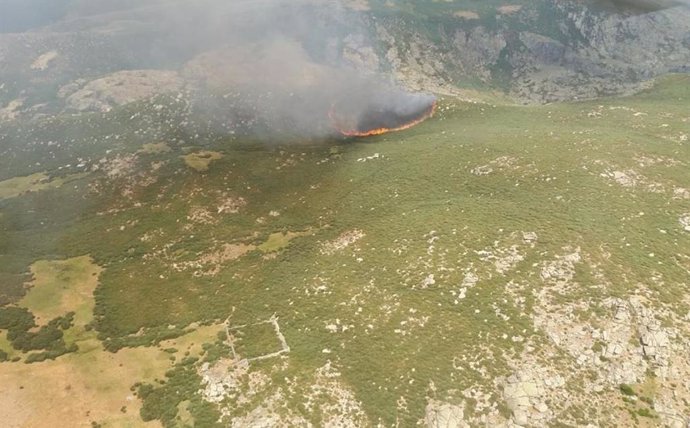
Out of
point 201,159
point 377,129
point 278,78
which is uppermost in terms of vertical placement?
point 278,78

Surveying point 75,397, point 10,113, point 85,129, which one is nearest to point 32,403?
point 75,397

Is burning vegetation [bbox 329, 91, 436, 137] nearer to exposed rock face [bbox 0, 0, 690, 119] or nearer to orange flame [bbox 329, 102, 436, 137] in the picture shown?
orange flame [bbox 329, 102, 436, 137]

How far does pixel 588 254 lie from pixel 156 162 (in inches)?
3378

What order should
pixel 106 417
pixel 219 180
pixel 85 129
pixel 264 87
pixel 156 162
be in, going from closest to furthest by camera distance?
1. pixel 106 417
2. pixel 219 180
3. pixel 156 162
4. pixel 85 129
5. pixel 264 87

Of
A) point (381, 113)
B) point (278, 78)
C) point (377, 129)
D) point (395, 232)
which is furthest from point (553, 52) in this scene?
point (395, 232)

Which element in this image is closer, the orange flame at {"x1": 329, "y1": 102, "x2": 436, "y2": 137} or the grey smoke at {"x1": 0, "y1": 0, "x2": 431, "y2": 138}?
the orange flame at {"x1": 329, "y1": 102, "x2": 436, "y2": 137}

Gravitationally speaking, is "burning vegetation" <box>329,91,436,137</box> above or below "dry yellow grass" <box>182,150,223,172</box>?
above

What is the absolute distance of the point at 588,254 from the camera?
2292 inches

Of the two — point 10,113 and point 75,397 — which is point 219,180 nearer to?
point 75,397

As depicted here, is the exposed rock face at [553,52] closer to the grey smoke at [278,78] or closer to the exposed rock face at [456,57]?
the exposed rock face at [456,57]

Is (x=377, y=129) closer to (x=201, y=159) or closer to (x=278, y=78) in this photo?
(x=201, y=159)

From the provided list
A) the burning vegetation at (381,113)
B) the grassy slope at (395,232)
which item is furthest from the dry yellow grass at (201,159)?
the burning vegetation at (381,113)

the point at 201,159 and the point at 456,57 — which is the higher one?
the point at 456,57

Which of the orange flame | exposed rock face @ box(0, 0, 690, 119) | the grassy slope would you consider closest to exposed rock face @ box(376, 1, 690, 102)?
exposed rock face @ box(0, 0, 690, 119)
